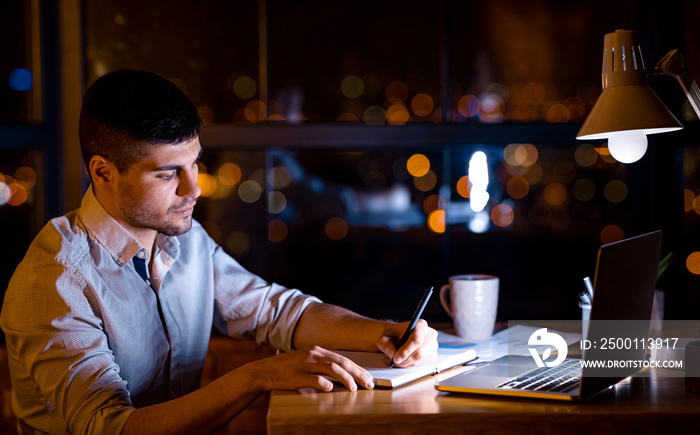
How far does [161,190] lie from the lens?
1.39 metres

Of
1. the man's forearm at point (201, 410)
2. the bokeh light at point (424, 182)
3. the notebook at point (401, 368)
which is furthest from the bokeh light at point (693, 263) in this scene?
the bokeh light at point (424, 182)

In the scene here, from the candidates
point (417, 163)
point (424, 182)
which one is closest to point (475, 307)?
point (417, 163)

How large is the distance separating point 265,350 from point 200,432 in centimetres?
87

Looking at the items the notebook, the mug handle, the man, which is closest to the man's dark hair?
the man

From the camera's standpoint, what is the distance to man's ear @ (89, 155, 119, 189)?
1.38 metres

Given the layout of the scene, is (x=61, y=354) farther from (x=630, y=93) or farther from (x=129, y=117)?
(x=630, y=93)

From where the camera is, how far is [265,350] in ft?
6.39

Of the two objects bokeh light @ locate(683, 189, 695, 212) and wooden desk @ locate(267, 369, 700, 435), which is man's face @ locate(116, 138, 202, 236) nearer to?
wooden desk @ locate(267, 369, 700, 435)

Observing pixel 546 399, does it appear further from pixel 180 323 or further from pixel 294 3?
pixel 294 3

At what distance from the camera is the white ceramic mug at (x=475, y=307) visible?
1556 mm

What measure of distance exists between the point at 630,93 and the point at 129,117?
1028 millimetres

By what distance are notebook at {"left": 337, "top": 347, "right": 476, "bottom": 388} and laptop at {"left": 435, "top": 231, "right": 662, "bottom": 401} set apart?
0.07 metres

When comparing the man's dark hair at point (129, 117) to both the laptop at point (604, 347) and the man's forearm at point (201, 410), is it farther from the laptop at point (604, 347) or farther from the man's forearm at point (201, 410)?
the laptop at point (604, 347)

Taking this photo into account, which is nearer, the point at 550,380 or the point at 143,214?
the point at 550,380
